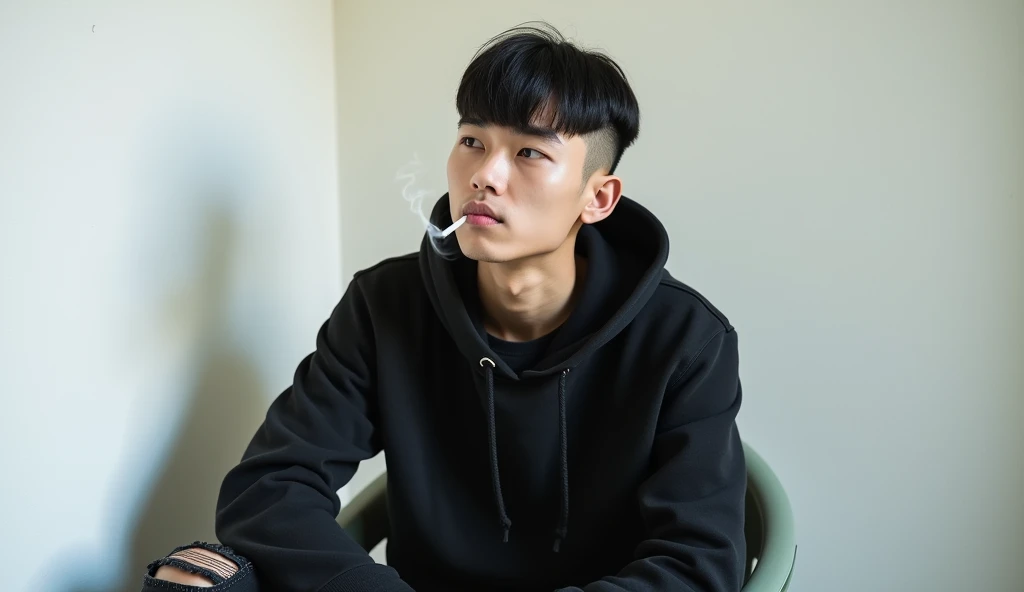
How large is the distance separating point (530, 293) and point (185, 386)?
57 cm

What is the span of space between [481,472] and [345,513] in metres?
0.25

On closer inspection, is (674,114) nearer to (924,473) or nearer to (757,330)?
(757,330)

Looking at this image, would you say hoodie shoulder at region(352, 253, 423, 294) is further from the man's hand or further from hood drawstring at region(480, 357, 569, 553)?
the man's hand

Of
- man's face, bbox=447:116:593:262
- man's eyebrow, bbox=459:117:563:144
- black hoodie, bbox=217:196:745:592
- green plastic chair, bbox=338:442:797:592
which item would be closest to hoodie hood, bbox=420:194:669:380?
black hoodie, bbox=217:196:745:592

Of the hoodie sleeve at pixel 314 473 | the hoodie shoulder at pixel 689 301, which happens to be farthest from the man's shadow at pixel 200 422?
the hoodie shoulder at pixel 689 301

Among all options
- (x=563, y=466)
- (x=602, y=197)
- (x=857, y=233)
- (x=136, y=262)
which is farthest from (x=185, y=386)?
(x=857, y=233)

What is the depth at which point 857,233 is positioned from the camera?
154 cm

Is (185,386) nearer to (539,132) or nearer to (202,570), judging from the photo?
(202,570)

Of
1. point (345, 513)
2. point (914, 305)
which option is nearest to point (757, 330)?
point (914, 305)

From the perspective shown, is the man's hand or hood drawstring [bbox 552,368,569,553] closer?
the man's hand

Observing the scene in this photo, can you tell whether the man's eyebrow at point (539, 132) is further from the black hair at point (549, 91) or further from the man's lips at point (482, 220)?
the man's lips at point (482, 220)

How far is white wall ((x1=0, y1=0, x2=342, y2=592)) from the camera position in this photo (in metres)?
1.05

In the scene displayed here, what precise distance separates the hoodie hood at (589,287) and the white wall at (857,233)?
0.99 feet

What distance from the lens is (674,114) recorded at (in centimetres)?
162
